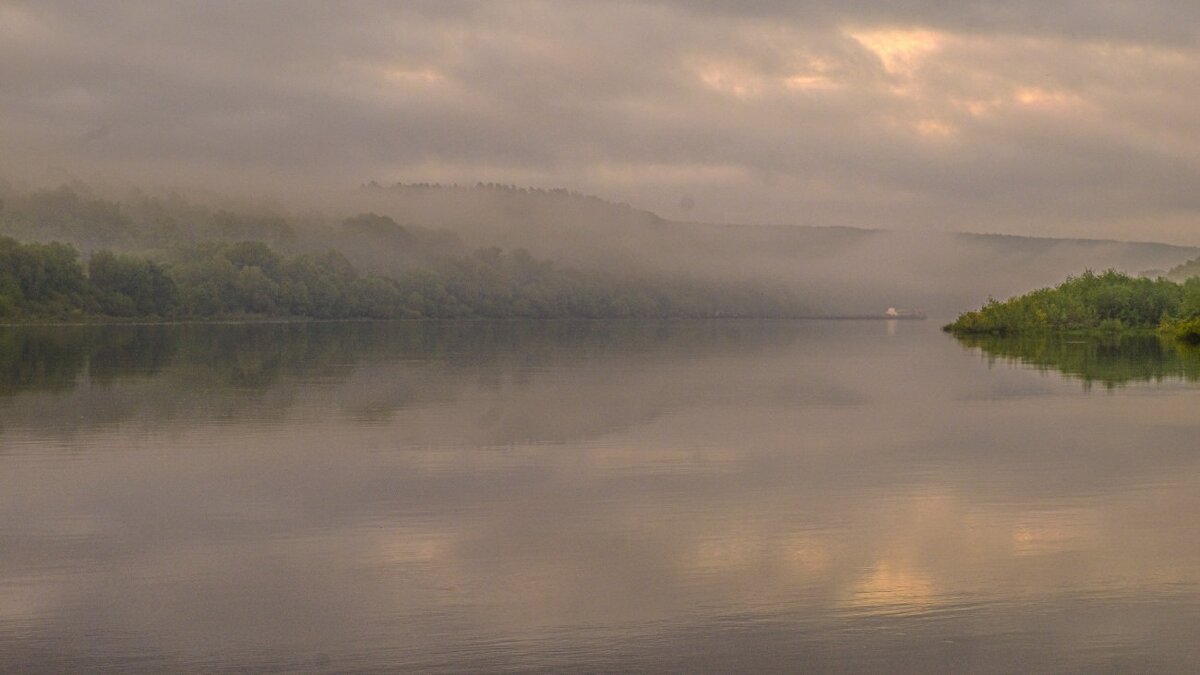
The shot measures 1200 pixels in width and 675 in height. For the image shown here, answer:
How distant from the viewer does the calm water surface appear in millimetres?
14703

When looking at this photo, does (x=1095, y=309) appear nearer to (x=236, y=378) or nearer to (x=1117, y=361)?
(x=1117, y=361)

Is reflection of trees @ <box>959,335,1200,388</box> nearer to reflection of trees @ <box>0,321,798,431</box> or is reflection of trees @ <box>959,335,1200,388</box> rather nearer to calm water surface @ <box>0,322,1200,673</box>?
calm water surface @ <box>0,322,1200,673</box>

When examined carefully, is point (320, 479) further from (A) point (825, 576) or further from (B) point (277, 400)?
(B) point (277, 400)

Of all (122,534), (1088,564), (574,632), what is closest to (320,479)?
(122,534)

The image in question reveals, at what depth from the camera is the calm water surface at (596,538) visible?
14703 millimetres

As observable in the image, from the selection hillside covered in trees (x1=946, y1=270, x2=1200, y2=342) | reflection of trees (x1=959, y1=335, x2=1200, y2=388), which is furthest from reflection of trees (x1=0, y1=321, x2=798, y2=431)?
hillside covered in trees (x1=946, y1=270, x2=1200, y2=342)

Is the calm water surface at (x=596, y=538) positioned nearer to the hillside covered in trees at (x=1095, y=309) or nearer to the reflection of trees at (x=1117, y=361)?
the reflection of trees at (x=1117, y=361)

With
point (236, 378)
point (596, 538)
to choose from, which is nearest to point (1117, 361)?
point (236, 378)

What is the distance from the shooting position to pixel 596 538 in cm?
A: 2061

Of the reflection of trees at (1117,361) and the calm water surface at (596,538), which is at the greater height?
the reflection of trees at (1117,361)

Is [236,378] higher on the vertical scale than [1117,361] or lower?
Answer: higher

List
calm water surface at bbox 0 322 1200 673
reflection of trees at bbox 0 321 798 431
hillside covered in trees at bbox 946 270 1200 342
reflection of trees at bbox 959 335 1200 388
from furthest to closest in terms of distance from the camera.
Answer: hillside covered in trees at bbox 946 270 1200 342 → reflection of trees at bbox 959 335 1200 388 → reflection of trees at bbox 0 321 798 431 → calm water surface at bbox 0 322 1200 673

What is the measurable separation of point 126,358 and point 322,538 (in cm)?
7147

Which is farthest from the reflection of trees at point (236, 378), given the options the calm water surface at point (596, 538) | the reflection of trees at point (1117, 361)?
the reflection of trees at point (1117, 361)
